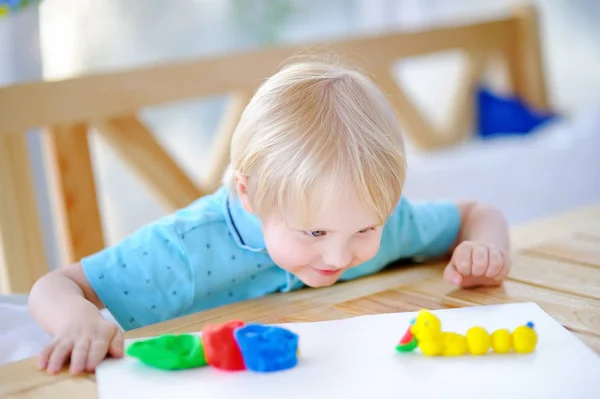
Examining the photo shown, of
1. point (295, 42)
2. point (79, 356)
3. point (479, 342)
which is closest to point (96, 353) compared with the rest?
point (79, 356)

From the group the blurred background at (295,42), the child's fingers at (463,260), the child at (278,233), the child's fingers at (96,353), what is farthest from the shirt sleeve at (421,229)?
the blurred background at (295,42)

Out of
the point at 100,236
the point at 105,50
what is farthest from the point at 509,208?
the point at 105,50

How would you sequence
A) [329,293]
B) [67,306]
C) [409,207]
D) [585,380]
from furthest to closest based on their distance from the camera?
[409,207], [329,293], [67,306], [585,380]

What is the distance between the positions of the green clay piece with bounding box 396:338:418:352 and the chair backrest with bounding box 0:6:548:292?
0.97 meters

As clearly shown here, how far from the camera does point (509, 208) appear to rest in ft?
6.53

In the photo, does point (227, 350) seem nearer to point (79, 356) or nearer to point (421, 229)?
point (79, 356)

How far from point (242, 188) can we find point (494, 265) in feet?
0.96

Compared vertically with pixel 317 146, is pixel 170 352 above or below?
below

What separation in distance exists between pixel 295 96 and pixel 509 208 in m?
1.25

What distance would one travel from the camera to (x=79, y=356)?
0.72 meters

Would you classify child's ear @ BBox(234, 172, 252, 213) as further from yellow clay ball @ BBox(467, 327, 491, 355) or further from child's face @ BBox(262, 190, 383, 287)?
yellow clay ball @ BBox(467, 327, 491, 355)

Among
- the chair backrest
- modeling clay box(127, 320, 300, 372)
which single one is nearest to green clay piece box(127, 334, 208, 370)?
modeling clay box(127, 320, 300, 372)

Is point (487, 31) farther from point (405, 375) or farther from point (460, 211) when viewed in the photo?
point (405, 375)

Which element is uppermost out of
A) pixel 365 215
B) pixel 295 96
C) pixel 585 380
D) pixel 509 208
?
pixel 295 96
